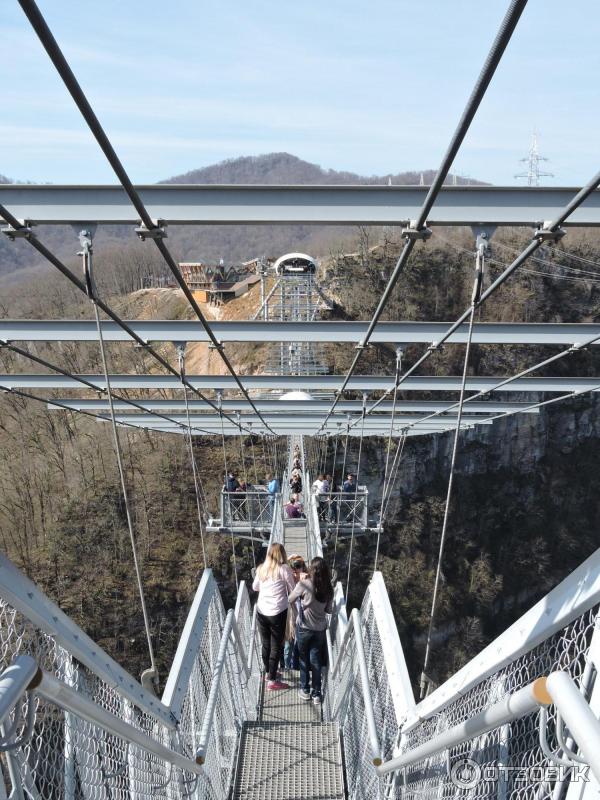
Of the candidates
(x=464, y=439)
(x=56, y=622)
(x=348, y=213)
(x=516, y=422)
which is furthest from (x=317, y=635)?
(x=516, y=422)

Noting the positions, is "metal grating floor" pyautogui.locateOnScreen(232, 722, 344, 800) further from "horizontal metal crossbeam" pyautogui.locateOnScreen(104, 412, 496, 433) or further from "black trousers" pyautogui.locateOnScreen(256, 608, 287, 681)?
"horizontal metal crossbeam" pyautogui.locateOnScreen(104, 412, 496, 433)

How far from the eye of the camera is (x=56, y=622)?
1548mm

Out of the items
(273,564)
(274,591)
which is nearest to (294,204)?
(273,564)

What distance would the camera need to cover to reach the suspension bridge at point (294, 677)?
4.50 ft

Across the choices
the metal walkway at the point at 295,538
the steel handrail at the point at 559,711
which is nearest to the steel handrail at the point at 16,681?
the steel handrail at the point at 559,711

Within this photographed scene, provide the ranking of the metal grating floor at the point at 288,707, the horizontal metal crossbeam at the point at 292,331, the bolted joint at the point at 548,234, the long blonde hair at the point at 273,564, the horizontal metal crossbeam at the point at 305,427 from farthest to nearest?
the horizontal metal crossbeam at the point at 305,427 < the horizontal metal crossbeam at the point at 292,331 < the metal grating floor at the point at 288,707 < the long blonde hair at the point at 273,564 < the bolted joint at the point at 548,234

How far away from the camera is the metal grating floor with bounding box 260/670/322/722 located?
186 inches

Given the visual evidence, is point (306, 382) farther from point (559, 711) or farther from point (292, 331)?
point (559, 711)

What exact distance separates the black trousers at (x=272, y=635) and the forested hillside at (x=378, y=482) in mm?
18647

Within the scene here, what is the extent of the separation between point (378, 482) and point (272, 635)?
78.2ft

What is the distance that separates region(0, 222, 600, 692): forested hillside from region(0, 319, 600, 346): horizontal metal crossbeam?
17.1 m

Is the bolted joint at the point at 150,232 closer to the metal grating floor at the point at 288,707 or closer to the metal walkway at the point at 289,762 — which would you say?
the metal walkway at the point at 289,762

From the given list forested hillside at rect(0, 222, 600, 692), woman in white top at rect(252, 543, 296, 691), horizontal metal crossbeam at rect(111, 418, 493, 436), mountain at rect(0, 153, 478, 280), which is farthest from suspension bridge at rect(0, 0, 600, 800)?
mountain at rect(0, 153, 478, 280)

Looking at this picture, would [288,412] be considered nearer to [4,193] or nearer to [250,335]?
[250,335]
